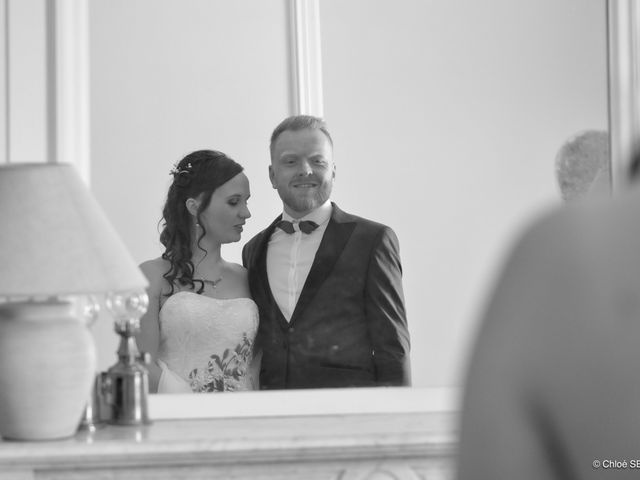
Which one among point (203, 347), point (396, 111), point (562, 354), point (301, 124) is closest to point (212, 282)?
point (203, 347)

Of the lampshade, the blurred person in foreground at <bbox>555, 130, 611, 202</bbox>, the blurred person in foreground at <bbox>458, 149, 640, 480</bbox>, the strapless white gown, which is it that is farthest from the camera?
the blurred person in foreground at <bbox>555, 130, 611, 202</bbox>

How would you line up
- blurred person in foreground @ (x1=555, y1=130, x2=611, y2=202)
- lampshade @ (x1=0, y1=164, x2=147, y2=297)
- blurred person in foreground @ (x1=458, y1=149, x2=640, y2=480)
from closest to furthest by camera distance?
blurred person in foreground @ (x1=458, y1=149, x2=640, y2=480)
lampshade @ (x1=0, y1=164, x2=147, y2=297)
blurred person in foreground @ (x1=555, y1=130, x2=611, y2=202)

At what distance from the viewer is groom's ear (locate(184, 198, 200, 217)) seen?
2.20 m

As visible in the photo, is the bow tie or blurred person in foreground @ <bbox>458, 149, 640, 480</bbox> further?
the bow tie

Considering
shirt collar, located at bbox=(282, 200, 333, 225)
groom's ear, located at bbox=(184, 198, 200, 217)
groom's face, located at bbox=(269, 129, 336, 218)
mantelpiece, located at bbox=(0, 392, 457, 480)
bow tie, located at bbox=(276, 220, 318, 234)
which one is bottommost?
mantelpiece, located at bbox=(0, 392, 457, 480)

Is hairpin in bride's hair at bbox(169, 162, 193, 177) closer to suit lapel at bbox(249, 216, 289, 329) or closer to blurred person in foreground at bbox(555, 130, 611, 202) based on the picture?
suit lapel at bbox(249, 216, 289, 329)

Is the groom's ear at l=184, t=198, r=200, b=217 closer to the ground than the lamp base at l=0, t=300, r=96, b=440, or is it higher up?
higher up

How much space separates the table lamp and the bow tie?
1.38 feet

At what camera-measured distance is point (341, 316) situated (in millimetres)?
Result: 2205

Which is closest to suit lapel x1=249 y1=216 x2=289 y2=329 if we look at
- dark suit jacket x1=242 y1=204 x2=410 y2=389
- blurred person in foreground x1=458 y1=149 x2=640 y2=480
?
dark suit jacket x1=242 y1=204 x2=410 y2=389

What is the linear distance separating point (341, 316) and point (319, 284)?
0.29ft

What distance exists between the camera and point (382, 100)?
2.24 metres

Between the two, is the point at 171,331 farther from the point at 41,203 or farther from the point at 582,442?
the point at 582,442

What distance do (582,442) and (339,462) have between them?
163 cm
